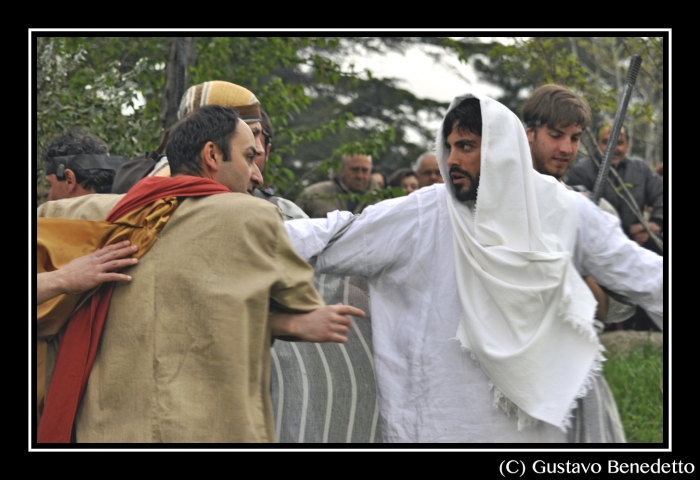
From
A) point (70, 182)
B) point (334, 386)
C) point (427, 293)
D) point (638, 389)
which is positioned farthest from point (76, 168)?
point (638, 389)

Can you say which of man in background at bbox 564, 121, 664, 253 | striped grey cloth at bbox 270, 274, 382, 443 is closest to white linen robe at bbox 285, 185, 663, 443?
striped grey cloth at bbox 270, 274, 382, 443

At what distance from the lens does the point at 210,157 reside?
3369mm

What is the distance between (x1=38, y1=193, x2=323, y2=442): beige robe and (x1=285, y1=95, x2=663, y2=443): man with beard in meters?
0.56

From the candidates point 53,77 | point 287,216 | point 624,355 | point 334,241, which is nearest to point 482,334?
point 334,241

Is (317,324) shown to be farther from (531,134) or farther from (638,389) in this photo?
(638,389)

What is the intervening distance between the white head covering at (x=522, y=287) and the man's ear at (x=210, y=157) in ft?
3.14

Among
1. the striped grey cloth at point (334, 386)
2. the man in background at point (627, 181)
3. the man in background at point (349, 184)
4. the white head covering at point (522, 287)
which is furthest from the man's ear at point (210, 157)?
the man in background at point (349, 184)

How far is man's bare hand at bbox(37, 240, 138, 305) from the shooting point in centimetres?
313

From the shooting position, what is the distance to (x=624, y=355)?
6.98 metres

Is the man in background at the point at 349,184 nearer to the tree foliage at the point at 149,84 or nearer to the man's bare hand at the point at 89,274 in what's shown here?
the tree foliage at the point at 149,84

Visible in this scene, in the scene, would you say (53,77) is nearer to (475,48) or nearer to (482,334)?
(482,334)

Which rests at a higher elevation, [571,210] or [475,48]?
[475,48]

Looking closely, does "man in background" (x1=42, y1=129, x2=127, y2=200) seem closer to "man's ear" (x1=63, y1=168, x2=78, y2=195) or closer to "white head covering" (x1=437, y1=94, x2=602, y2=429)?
"man's ear" (x1=63, y1=168, x2=78, y2=195)
